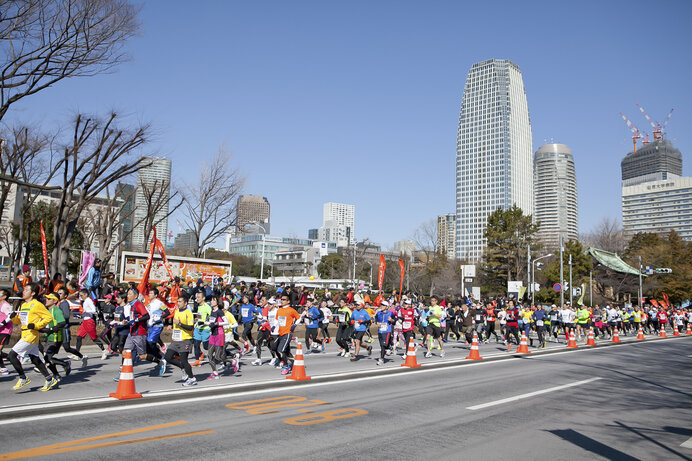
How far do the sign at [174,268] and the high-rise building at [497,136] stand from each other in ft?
541

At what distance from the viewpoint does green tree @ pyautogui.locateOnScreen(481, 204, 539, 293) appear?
6525 cm

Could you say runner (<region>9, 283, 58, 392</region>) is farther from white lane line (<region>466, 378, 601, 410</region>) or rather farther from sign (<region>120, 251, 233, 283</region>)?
sign (<region>120, 251, 233, 283</region>)

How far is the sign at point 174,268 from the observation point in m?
32.5

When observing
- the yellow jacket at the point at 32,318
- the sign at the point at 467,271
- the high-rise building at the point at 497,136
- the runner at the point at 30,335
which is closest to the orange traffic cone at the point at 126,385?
the runner at the point at 30,335

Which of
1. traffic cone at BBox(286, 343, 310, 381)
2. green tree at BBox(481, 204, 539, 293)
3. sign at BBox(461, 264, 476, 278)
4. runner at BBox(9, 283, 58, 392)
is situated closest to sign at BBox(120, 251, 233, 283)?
traffic cone at BBox(286, 343, 310, 381)

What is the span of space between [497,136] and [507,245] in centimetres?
13586

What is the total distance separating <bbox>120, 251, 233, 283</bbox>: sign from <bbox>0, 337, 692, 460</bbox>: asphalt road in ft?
79.4

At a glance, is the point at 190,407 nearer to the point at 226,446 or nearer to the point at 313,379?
the point at 226,446

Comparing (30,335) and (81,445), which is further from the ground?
(30,335)

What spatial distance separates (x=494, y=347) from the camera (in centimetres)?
2302

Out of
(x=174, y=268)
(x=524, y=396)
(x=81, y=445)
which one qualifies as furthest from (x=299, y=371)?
(x=174, y=268)

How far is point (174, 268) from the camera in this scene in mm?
34656

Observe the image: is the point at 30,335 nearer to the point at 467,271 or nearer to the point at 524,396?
the point at 524,396

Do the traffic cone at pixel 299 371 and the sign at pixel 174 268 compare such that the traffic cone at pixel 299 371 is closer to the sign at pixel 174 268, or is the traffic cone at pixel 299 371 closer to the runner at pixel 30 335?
the runner at pixel 30 335
